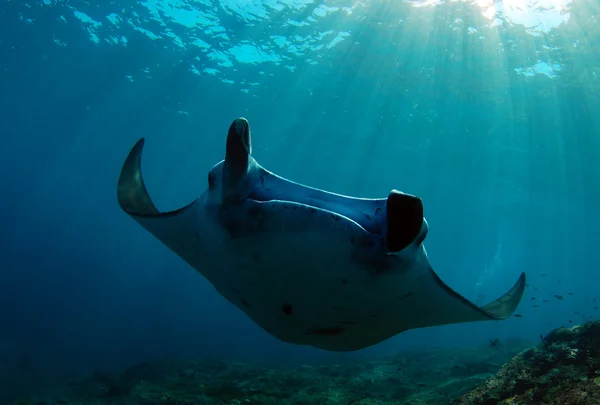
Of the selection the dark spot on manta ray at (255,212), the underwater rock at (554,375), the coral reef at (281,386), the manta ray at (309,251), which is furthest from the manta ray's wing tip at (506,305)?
the coral reef at (281,386)

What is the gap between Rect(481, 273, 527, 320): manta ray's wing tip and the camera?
11.6 ft

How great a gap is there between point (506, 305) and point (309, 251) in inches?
110

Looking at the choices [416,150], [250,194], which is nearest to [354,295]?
[250,194]

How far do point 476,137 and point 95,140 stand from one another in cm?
3312

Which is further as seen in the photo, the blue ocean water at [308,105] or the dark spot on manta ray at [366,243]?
the blue ocean water at [308,105]

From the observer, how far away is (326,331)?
326 cm

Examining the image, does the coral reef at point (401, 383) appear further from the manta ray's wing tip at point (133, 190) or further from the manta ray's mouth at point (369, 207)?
the manta ray's wing tip at point (133, 190)

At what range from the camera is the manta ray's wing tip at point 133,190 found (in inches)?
142

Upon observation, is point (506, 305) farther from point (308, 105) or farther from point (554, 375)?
point (308, 105)

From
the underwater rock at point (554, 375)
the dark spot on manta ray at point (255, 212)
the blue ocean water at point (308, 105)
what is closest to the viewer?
the dark spot on manta ray at point (255, 212)

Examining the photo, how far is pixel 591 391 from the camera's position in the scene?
3104 mm

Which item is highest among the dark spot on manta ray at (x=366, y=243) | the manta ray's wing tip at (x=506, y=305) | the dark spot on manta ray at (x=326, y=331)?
the dark spot on manta ray at (x=366, y=243)

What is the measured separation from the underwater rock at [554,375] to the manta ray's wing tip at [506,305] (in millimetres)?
818

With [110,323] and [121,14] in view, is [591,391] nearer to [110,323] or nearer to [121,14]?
[121,14]
